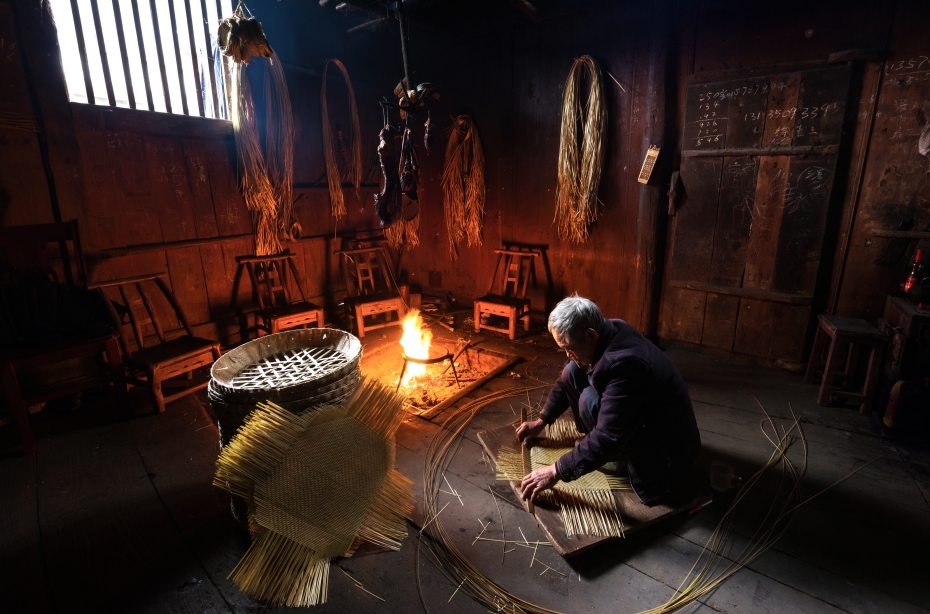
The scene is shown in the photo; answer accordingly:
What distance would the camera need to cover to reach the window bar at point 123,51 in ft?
10.8

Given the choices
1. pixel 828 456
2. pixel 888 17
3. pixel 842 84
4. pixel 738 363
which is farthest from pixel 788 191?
pixel 828 456

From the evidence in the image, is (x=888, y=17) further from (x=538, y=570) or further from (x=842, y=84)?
(x=538, y=570)

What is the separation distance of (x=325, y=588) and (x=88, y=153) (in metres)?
A: 3.46

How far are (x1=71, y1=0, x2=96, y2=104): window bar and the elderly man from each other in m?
3.66

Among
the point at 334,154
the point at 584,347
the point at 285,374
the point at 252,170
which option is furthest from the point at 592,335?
the point at 334,154

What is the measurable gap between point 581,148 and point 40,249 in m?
4.18

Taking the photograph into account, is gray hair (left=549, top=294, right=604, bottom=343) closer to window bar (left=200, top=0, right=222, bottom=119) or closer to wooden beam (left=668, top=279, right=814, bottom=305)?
wooden beam (left=668, top=279, right=814, bottom=305)

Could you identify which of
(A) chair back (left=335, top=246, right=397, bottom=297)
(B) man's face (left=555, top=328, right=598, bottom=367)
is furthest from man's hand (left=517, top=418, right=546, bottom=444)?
(A) chair back (left=335, top=246, right=397, bottom=297)

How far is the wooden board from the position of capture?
189 cm

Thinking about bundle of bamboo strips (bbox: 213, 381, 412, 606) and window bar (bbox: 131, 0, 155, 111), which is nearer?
bundle of bamboo strips (bbox: 213, 381, 412, 606)

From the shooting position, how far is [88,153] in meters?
3.24

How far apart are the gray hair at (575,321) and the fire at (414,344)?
6.22 ft

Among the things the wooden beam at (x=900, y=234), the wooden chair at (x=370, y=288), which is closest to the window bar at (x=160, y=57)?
the wooden chair at (x=370, y=288)

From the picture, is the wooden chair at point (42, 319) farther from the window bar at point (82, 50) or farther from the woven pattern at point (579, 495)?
the woven pattern at point (579, 495)
